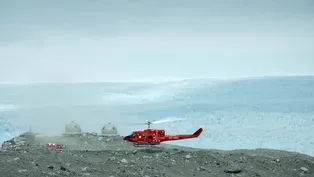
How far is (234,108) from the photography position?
7125 cm

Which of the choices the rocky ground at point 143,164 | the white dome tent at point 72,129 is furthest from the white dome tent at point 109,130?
the rocky ground at point 143,164

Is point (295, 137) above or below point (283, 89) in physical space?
below

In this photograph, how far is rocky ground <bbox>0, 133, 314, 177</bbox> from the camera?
22.7 m

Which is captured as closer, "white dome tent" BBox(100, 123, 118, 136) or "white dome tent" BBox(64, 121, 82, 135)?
"white dome tent" BBox(100, 123, 118, 136)

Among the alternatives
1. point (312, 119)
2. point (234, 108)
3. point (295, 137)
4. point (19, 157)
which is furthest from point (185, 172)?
point (234, 108)

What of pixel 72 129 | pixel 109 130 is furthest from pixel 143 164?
pixel 72 129

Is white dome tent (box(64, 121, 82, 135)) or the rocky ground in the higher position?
white dome tent (box(64, 121, 82, 135))

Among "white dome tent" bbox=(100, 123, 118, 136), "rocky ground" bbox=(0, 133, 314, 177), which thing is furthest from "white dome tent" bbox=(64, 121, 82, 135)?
"rocky ground" bbox=(0, 133, 314, 177)

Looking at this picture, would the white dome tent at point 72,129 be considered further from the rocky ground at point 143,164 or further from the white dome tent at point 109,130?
the rocky ground at point 143,164

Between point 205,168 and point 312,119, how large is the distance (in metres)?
39.9

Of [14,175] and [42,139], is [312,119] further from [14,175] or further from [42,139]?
[14,175]

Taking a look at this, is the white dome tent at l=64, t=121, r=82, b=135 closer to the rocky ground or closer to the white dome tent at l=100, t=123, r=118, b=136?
the white dome tent at l=100, t=123, r=118, b=136

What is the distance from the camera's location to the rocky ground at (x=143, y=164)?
74.5ft

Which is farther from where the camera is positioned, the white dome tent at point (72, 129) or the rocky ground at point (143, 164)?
the white dome tent at point (72, 129)
